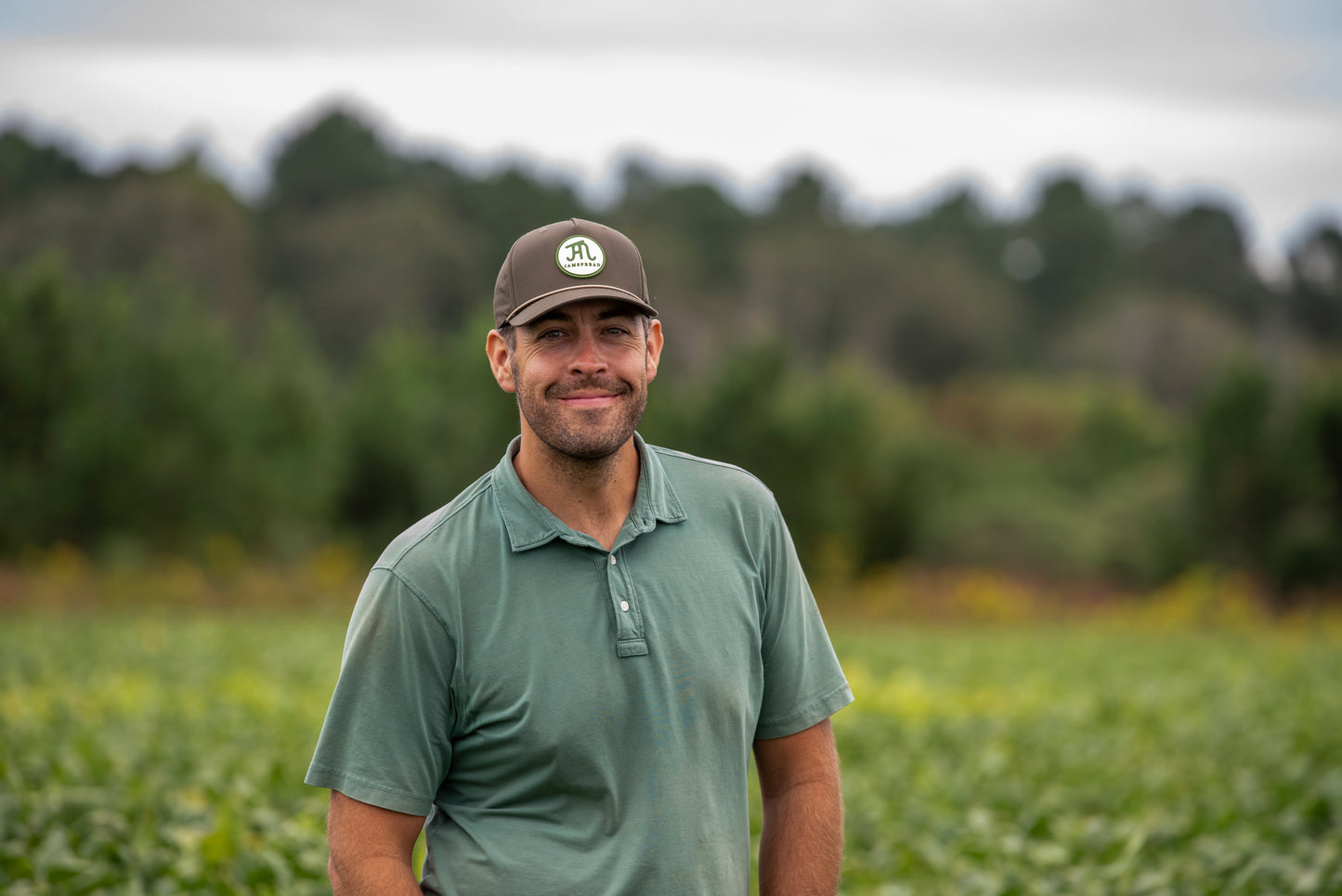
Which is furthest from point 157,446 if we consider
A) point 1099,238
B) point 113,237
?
point 1099,238

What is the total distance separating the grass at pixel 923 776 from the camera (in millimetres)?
4687

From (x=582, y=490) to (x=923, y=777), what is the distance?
5.61 meters

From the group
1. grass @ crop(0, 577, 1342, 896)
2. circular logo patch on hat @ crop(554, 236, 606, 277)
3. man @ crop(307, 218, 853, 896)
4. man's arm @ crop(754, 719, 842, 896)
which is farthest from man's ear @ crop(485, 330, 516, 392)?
grass @ crop(0, 577, 1342, 896)

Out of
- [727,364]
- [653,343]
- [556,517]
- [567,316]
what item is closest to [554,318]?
[567,316]

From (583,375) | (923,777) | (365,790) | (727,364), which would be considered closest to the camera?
(365,790)

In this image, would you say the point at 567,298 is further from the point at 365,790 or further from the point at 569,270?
the point at 365,790

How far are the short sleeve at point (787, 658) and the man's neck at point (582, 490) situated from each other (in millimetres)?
323

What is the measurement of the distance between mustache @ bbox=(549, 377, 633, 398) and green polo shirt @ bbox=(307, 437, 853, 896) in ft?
0.65

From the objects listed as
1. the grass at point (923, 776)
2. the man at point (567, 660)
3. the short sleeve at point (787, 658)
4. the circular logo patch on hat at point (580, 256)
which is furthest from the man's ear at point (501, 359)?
the grass at point (923, 776)

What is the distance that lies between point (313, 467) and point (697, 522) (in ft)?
94.7

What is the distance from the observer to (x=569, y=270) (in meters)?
2.29

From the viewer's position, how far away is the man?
2211 mm

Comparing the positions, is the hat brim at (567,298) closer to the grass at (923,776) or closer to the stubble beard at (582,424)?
the stubble beard at (582,424)

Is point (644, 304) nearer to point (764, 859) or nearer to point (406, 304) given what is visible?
point (764, 859)
